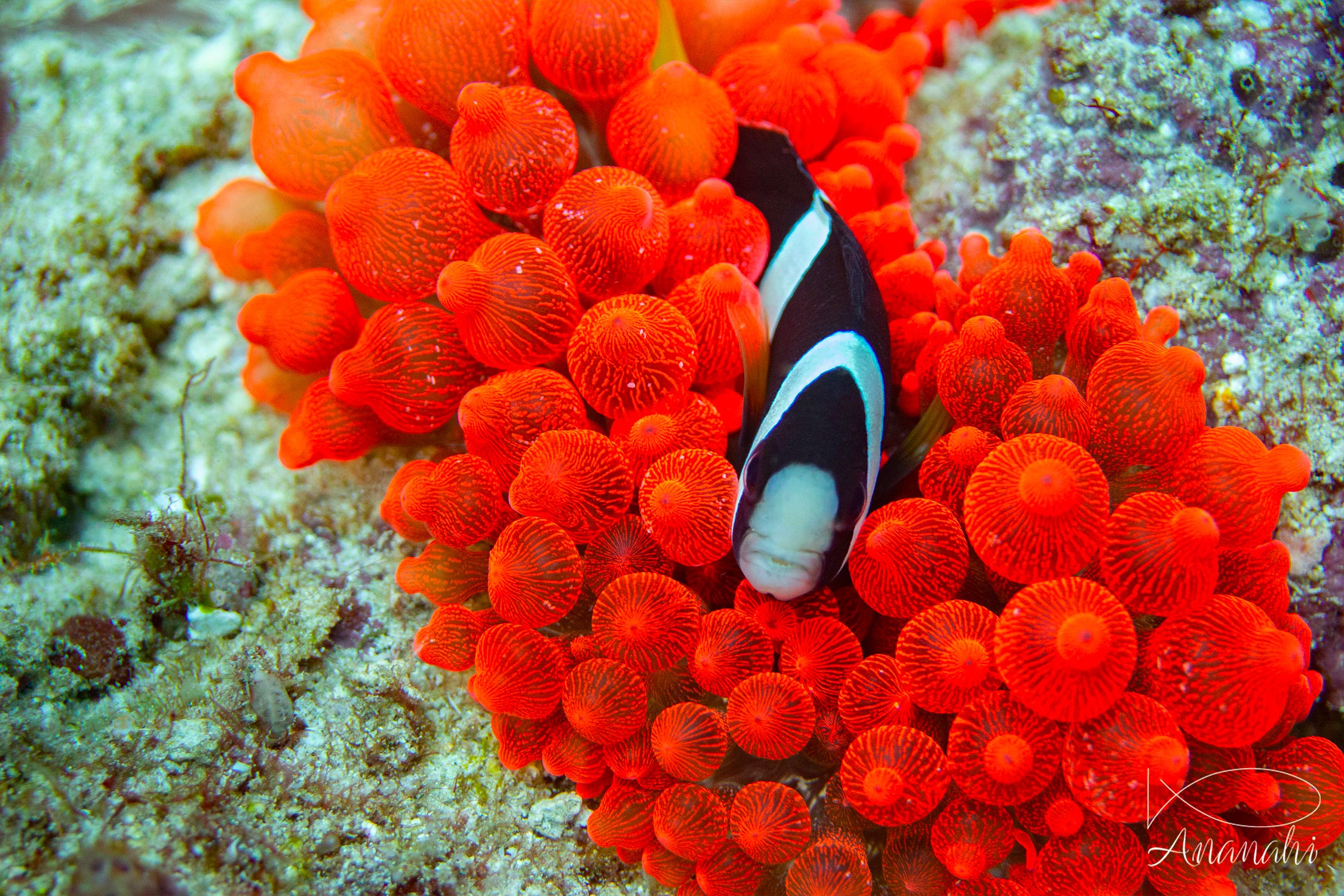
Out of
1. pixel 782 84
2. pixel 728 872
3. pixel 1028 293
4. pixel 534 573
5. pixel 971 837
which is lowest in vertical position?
pixel 728 872

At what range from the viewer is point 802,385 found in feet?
4.96

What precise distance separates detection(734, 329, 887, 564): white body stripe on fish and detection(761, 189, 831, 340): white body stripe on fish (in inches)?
6.7

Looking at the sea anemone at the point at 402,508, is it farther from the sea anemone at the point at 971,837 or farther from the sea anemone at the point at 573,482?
the sea anemone at the point at 971,837

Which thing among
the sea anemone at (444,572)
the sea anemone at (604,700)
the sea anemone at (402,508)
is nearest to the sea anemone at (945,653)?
the sea anemone at (604,700)

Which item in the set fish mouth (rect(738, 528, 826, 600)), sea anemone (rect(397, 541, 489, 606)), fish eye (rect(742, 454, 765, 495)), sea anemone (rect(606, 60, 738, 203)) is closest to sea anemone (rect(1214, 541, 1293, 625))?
fish mouth (rect(738, 528, 826, 600))

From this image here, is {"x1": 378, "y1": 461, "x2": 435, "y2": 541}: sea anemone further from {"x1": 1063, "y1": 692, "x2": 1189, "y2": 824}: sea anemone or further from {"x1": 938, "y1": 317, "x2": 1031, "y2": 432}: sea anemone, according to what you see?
{"x1": 1063, "y1": 692, "x2": 1189, "y2": 824}: sea anemone

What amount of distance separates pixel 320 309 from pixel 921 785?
5.27 ft

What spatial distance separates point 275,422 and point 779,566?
167cm

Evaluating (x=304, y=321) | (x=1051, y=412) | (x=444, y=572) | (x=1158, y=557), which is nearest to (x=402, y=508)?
(x=444, y=572)

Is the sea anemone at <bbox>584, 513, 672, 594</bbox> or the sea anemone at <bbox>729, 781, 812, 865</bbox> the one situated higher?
the sea anemone at <bbox>584, 513, 672, 594</bbox>

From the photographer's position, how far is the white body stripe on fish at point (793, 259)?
→ 1734mm

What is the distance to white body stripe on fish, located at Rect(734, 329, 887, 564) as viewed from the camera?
1.48 meters

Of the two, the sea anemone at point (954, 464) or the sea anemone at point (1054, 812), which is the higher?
the sea anemone at point (954, 464)

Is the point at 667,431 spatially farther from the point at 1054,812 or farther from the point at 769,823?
the point at 1054,812
